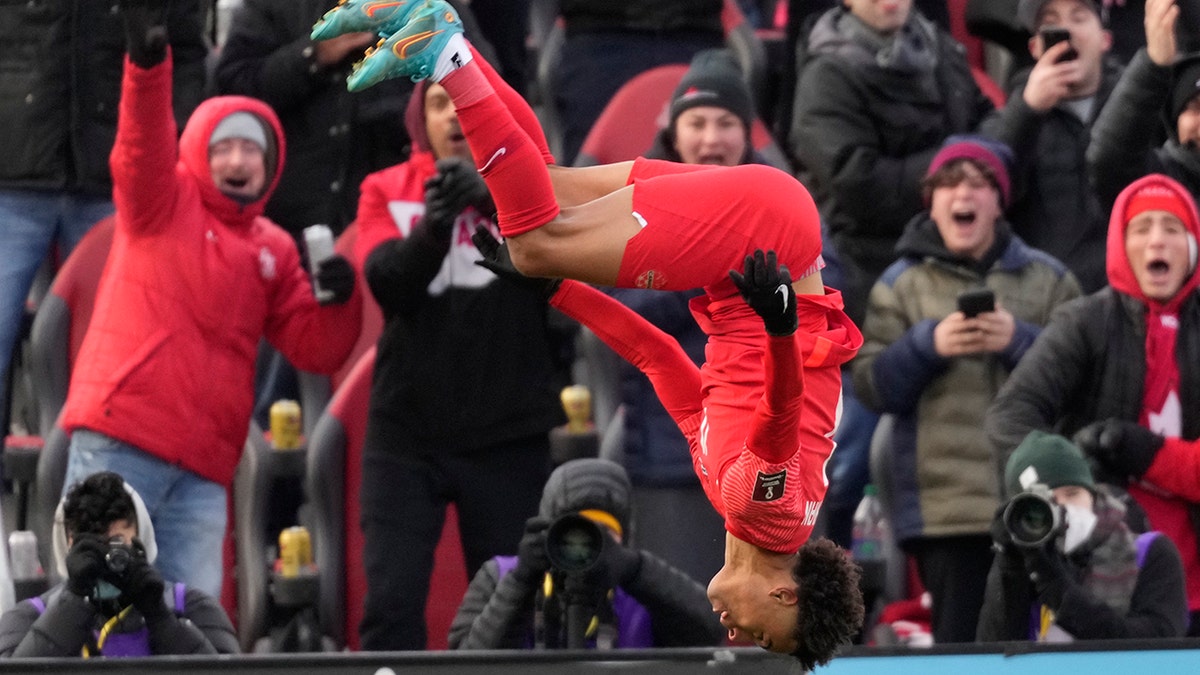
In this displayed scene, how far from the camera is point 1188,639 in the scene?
17.1 ft

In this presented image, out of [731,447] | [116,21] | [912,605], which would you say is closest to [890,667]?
[731,447]

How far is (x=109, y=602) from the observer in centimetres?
549

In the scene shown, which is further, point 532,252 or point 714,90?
point 714,90

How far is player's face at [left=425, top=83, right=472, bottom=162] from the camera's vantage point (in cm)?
639

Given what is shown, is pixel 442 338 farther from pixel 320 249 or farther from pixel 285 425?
pixel 285 425

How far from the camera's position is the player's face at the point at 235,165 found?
21.3 ft

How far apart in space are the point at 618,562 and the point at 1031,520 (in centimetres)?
104

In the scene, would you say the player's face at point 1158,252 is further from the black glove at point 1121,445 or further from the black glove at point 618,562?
the black glove at point 618,562

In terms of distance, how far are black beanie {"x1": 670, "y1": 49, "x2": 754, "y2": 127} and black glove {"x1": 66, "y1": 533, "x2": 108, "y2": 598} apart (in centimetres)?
220

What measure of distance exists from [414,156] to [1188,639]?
107 inches

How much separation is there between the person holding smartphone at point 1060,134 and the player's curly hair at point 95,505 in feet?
9.51

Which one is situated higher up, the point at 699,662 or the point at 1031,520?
the point at 1031,520

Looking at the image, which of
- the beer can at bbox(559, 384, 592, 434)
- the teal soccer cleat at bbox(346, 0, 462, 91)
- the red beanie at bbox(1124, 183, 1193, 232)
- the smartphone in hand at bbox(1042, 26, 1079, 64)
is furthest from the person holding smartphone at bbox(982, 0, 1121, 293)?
the teal soccer cleat at bbox(346, 0, 462, 91)

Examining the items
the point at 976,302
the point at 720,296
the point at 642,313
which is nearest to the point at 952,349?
the point at 976,302
